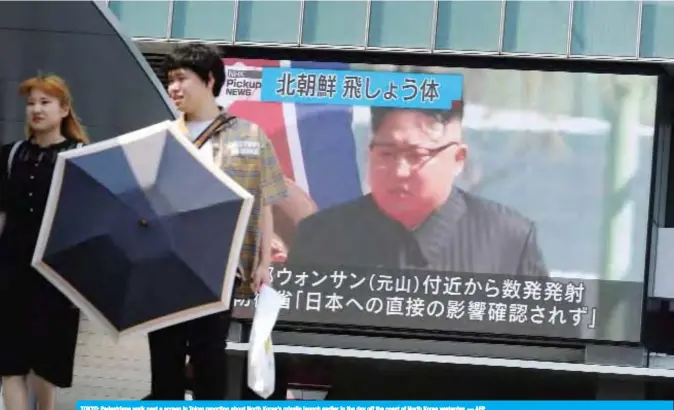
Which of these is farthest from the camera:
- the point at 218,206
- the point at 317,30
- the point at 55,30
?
the point at 317,30

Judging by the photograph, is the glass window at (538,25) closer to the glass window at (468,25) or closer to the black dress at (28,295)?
the glass window at (468,25)

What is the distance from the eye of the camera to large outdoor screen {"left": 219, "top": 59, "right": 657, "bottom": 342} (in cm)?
2123

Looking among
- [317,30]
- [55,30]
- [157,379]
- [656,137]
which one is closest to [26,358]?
[157,379]

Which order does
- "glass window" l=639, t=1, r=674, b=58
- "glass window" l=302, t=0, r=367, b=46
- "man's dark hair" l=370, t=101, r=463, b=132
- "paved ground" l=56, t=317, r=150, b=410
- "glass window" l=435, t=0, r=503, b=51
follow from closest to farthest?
"paved ground" l=56, t=317, r=150, b=410
"glass window" l=639, t=1, r=674, b=58
"glass window" l=435, t=0, r=503, b=51
"glass window" l=302, t=0, r=367, b=46
"man's dark hair" l=370, t=101, r=463, b=132

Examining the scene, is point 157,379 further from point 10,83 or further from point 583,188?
point 583,188

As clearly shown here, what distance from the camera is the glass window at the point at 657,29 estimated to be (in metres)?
19.7

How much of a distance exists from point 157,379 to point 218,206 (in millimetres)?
606

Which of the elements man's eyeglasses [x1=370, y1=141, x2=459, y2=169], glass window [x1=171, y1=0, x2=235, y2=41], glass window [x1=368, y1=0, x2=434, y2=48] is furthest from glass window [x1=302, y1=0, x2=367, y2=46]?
man's eyeglasses [x1=370, y1=141, x2=459, y2=169]

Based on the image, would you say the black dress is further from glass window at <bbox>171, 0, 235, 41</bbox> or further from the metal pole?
the metal pole

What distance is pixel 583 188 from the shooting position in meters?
21.3

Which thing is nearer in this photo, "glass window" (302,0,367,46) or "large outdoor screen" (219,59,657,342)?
"glass window" (302,0,367,46)

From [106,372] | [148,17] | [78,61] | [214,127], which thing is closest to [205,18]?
[148,17]

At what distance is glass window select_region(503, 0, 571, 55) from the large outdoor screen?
2.92ft

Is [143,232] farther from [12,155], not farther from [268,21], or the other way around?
[268,21]
